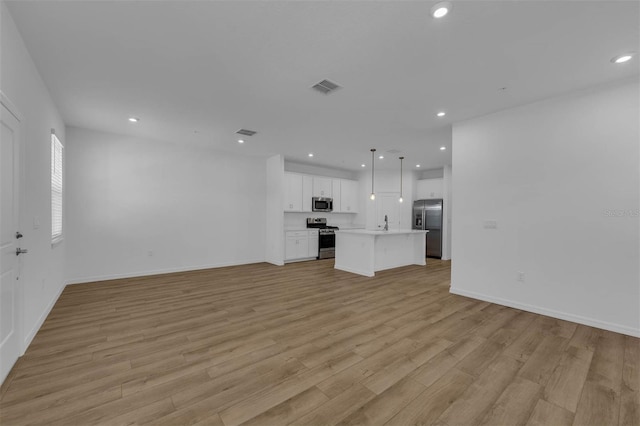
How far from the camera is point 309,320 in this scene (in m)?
3.33

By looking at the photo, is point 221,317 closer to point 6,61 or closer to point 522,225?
point 6,61

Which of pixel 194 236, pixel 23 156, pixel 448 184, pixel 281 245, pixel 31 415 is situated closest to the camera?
pixel 31 415

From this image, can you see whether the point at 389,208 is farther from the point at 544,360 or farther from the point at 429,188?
the point at 544,360

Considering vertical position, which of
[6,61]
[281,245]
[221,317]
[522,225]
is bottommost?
[221,317]

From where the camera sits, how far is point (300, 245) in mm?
7641

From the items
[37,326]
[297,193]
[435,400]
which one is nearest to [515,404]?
[435,400]

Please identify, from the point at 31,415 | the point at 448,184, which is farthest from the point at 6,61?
the point at 448,184

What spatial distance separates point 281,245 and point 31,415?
535 cm

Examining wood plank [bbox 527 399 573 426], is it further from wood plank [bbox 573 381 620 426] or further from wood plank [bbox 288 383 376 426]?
wood plank [bbox 288 383 376 426]

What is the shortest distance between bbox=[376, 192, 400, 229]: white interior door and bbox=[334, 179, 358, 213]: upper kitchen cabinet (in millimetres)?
777

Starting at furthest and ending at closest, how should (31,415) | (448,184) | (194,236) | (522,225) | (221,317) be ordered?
1. (448,184)
2. (194,236)
3. (522,225)
4. (221,317)
5. (31,415)

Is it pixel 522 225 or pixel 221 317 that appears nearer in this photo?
pixel 221 317

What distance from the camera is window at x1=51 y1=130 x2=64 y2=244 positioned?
12.3 feet

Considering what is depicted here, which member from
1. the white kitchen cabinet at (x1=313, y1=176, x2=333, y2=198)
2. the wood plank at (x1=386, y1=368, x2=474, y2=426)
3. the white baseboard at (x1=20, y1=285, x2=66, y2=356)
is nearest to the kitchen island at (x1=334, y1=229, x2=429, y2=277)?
the white kitchen cabinet at (x1=313, y1=176, x2=333, y2=198)
